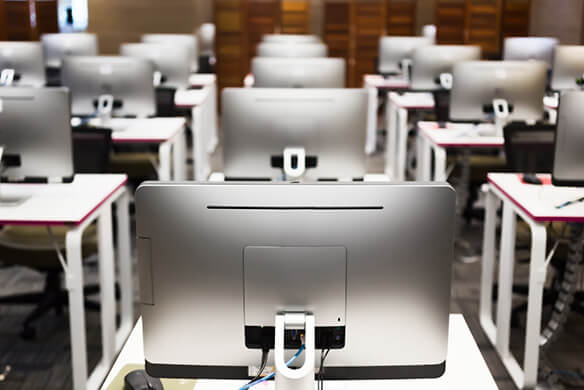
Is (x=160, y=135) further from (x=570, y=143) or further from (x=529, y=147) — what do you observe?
(x=570, y=143)

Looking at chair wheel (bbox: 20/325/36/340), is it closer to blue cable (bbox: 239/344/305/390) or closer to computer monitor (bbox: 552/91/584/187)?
blue cable (bbox: 239/344/305/390)

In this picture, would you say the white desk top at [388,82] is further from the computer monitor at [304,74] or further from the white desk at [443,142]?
the computer monitor at [304,74]

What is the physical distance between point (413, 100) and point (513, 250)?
288 cm

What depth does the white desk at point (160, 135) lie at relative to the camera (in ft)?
13.9

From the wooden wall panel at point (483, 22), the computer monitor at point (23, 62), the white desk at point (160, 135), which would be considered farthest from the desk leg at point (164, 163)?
the wooden wall panel at point (483, 22)

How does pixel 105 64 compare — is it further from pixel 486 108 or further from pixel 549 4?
pixel 549 4

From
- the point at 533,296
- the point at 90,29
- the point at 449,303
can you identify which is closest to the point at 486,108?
the point at 533,296

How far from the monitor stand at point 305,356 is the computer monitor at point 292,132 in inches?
51.7

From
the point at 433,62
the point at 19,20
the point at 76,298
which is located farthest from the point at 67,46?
the point at 76,298

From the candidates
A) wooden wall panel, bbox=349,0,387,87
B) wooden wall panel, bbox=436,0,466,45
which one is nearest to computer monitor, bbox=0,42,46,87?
wooden wall panel, bbox=349,0,387,87

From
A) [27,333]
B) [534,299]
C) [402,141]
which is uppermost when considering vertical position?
[402,141]

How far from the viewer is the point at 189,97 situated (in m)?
6.01

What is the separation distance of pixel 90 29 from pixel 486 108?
693 centimetres

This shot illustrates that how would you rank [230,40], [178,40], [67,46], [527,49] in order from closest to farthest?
[527,49], [67,46], [178,40], [230,40]
